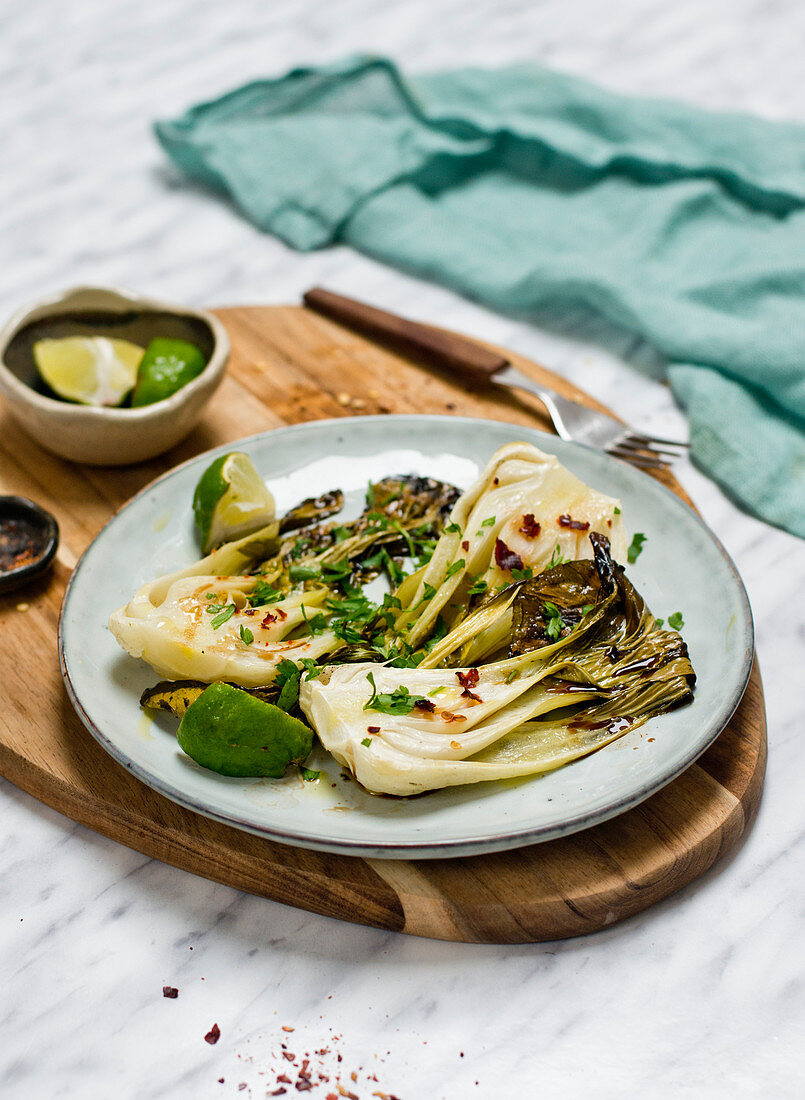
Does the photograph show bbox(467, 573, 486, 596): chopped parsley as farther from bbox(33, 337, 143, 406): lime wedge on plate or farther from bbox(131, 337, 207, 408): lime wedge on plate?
bbox(33, 337, 143, 406): lime wedge on plate

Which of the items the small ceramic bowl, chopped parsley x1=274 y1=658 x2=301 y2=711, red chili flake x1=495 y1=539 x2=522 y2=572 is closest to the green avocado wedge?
chopped parsley x1=274 y1=658 x2=301 y2=711

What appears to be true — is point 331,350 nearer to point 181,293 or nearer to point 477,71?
point 181,293

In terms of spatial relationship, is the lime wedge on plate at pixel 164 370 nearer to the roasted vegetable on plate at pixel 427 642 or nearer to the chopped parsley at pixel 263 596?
the roasted vegetable on plate at pixel 427 642

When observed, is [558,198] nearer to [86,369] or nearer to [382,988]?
[86,369]

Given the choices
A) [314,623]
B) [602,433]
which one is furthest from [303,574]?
[602,433]

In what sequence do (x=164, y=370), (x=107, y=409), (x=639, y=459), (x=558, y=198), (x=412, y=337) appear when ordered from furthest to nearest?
1. (x=558, y=198)
2. (x=412, y=337)
3. (x=639, y=459)
4. (x=164, y=370)
5. (x=107, y=409)

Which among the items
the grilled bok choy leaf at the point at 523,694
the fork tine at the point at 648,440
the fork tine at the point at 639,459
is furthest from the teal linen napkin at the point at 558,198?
the grilled bok choy leaf at the point at 523,694

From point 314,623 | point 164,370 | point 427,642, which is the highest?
point 164,370

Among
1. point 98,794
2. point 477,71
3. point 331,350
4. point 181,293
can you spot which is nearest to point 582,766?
point 98,794
